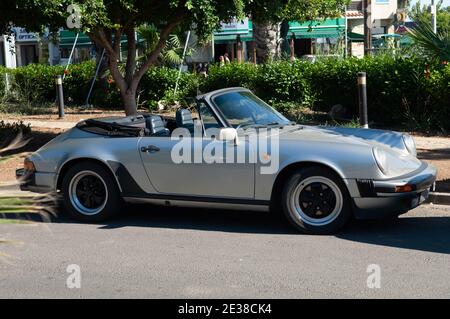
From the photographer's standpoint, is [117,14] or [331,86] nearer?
[117,14]

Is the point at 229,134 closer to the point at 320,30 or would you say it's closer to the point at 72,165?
the point at 72,165

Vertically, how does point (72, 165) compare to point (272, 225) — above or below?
above

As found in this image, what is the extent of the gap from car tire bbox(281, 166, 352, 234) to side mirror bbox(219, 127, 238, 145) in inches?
26.7

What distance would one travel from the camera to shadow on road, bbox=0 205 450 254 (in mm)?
6523

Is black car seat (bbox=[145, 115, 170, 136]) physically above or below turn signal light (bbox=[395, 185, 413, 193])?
above

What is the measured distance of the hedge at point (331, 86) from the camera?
44.1ft

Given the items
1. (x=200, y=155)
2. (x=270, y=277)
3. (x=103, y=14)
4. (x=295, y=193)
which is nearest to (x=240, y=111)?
(x=200, y=155)

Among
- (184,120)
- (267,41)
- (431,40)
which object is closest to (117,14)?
(184,120)

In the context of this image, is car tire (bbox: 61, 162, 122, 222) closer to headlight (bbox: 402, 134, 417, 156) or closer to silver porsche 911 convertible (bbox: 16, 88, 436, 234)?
silver porsche 911 convertible (bbox: 16, 88, 436, 234)

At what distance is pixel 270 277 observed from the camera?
554cm

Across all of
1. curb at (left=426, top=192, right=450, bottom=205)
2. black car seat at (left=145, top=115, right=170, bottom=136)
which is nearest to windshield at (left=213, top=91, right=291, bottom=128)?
black car seat at (left=145, top=115, right=170, bottom=136)

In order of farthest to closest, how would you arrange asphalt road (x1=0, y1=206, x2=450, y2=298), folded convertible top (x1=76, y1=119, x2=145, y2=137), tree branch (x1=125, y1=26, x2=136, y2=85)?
1. tree branch (x1=125, y1=26, x2=136, y2=85)
2. folded convertible top (x1=76, y1=119, x2=145, y2=137)
3. asphalt road (x1=0, y1=206, x2=450, y2=298)

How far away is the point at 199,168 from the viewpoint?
6.97m

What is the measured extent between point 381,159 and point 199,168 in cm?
182
